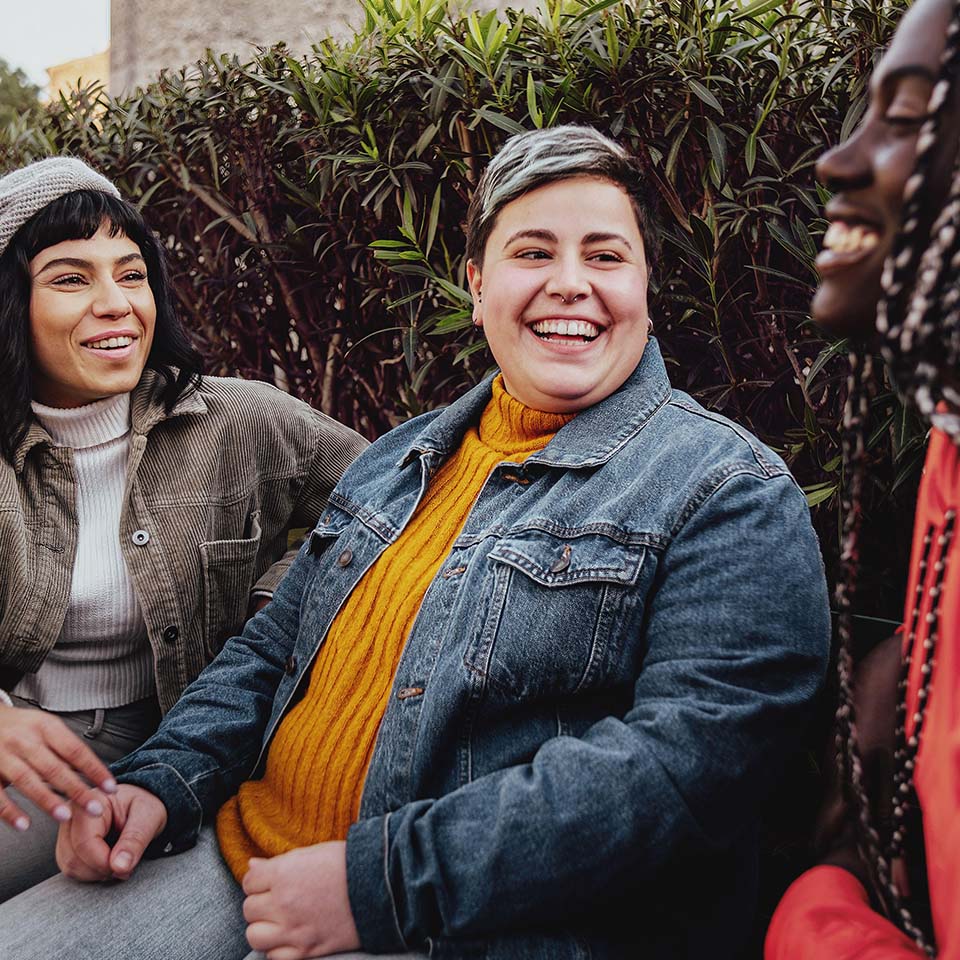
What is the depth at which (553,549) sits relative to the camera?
1672mm

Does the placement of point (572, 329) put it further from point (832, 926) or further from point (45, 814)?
point (45, 814)

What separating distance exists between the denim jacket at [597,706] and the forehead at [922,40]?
72cm

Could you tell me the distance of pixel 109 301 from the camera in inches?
92.5

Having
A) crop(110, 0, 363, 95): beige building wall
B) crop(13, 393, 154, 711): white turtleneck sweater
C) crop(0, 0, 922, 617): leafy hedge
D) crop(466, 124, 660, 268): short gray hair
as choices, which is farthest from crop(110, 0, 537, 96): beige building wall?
crop(466, 124, 660, 268): short gray hair

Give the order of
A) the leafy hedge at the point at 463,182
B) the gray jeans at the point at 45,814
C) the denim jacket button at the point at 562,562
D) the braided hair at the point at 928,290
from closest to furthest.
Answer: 1. the braided hair at the point at 928,290
2. the denim jacket button at the point at 562,562
3. the gray jeans at the point at 45,814
4. the leafy hedge at the point at 463,182

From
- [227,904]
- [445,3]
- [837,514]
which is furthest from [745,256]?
[227,904]

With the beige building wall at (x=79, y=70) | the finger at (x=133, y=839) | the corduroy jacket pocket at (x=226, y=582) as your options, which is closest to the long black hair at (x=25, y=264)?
the corduroy jacket pocket at (x=226, y=582)

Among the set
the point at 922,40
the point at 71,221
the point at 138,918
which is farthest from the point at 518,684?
the point at 71,221

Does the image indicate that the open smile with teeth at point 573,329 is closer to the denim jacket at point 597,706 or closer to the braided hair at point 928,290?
the denim jacket at point 597,706

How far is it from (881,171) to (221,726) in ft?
5.19

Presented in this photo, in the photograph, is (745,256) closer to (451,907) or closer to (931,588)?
(931,588)

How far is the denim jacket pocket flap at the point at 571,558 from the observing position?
160 cm

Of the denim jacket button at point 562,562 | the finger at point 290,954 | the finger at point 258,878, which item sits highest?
the denim jacket button at point 562,562

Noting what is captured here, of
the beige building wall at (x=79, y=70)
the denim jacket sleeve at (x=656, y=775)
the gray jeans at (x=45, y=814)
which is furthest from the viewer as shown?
the beige building wall at (x=79, y=70)
